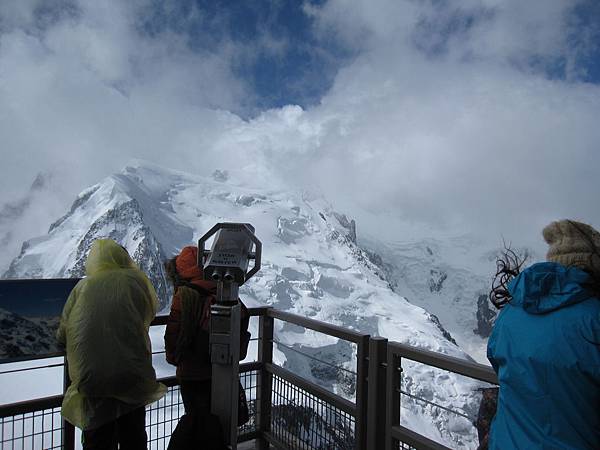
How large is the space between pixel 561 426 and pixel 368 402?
4.71 feet

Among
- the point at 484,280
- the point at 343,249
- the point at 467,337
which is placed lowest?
the point at 467,337

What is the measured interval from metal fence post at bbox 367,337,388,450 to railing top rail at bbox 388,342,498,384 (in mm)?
73

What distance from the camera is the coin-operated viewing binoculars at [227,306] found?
2.27m

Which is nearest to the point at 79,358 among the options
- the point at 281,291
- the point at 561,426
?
the point at 561,426

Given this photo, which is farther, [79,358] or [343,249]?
[343,249]

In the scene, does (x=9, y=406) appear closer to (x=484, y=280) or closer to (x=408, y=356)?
(x=408, y=356)

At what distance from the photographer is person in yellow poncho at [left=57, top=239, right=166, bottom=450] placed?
232 cm

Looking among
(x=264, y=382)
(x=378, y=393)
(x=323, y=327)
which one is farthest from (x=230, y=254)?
(x=264, y=382)

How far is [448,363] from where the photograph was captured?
6.82ft

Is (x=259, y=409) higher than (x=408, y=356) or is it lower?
lower

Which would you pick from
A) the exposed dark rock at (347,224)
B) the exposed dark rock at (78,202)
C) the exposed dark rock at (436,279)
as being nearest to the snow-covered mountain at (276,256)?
the exposed dark rock at (78,202)

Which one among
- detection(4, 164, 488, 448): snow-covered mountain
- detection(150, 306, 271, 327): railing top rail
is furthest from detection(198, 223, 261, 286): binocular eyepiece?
detection(4, 164, 488, 448): snow-covered mountain

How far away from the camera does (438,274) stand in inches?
7087

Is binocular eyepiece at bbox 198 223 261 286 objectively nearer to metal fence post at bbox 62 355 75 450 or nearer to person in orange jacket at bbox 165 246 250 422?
person in orange jacket at bbox 165 246 250 422
